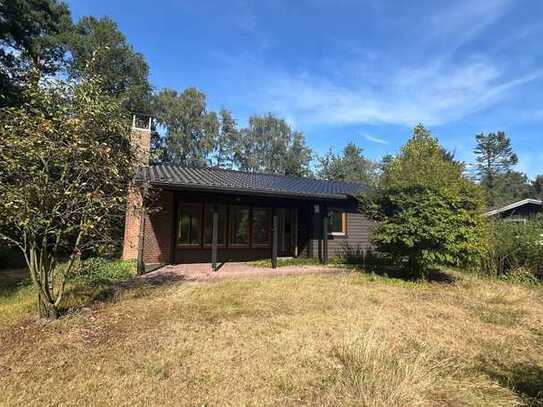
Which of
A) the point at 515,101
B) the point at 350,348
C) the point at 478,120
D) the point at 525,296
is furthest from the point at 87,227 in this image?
the point at 478,120

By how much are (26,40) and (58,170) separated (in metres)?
15.3

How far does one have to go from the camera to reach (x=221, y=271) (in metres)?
9.76

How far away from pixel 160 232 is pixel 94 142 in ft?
21.0

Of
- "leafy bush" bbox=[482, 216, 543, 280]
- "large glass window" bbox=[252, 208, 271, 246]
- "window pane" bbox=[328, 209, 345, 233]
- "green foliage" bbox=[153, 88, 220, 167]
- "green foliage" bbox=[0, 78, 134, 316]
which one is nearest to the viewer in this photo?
"green foliage" bbox=[0, 78, 134, 316]

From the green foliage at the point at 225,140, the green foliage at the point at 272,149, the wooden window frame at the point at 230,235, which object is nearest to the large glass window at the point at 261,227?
the wooden window frame at the point at 230,235

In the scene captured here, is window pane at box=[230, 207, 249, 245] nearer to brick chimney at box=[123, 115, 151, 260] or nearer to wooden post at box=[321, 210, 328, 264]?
wooden post at box=[321, 210, 328, 264]

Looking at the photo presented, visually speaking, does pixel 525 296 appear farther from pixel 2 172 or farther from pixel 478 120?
pixel 478 120

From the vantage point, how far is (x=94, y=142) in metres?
5.00

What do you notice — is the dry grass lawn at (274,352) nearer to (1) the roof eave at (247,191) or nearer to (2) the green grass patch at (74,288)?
(2) the green grass patch at (74,288)

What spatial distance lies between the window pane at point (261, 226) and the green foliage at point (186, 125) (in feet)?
75.6

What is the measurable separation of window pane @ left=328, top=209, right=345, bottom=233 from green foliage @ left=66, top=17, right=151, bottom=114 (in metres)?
19.1

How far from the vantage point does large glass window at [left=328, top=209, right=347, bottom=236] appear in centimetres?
1324

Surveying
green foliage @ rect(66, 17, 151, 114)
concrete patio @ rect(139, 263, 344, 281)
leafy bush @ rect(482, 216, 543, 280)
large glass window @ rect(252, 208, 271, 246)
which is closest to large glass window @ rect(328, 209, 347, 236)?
concrete patio @ rect(139, 263, 344, 281)

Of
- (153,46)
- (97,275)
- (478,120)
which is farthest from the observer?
(478,120)
